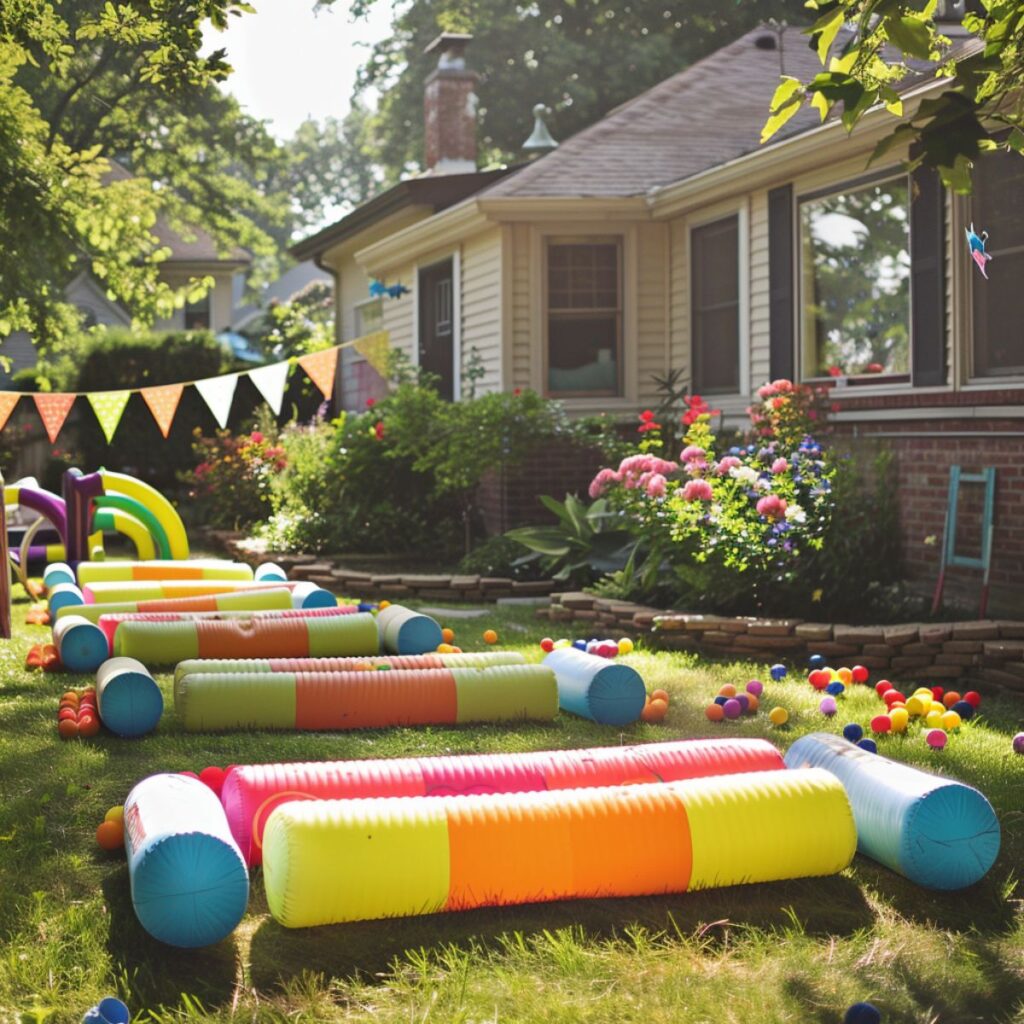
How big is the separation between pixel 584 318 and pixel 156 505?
469cm

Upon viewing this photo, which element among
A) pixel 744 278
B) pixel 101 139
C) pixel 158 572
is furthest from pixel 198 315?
pixel 158 572

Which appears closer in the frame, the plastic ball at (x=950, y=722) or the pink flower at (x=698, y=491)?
the plastic ball at (x=950, y=722)

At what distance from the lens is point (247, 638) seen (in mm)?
7430

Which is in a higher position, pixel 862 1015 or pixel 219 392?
pixel 219 392

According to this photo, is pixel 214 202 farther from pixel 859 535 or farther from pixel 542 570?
pixel 859 535

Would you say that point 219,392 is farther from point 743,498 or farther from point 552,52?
point 552,52

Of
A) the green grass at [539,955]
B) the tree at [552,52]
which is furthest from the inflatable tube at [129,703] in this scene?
the tree at [552,52]

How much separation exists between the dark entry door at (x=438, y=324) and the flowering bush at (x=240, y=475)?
2.08 m

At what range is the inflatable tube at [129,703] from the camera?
5.72m

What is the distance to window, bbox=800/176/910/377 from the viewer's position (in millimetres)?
10172

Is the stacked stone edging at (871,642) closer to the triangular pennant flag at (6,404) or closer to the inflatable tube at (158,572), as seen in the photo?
the inflatable tube at (158,572)

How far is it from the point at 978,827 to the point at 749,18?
29131mm

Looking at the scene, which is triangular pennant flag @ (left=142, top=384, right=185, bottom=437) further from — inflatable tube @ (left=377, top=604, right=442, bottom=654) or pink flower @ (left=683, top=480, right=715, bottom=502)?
pink flower @ (left=683, top=480, right=715, bottom=502)

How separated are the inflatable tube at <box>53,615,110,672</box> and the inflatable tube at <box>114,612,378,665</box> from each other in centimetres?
10
